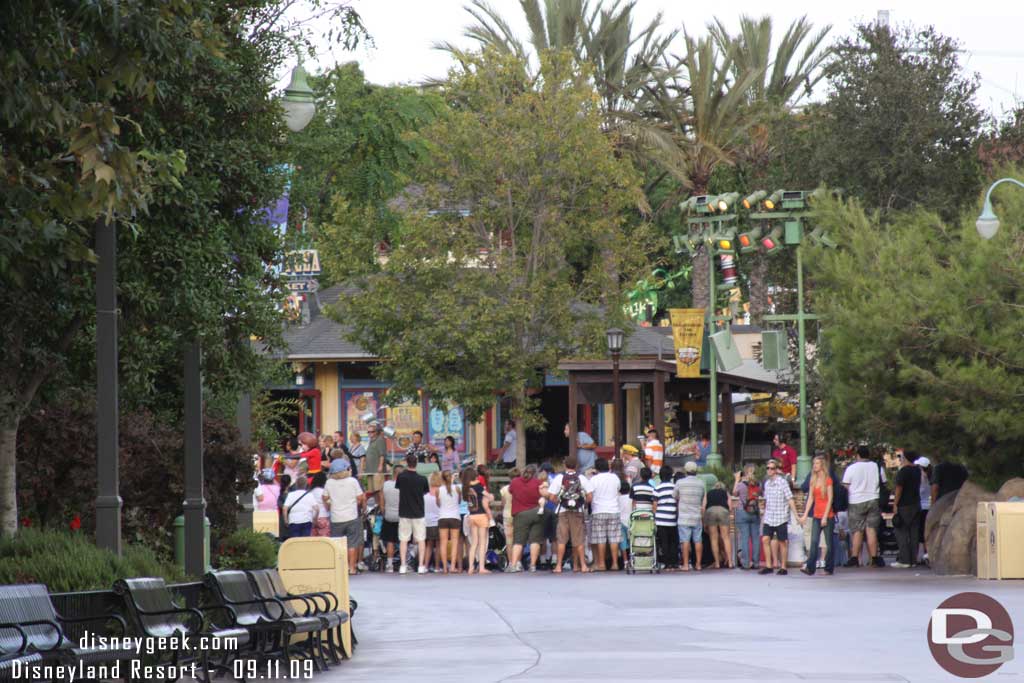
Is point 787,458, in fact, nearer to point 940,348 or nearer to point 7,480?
point 940,348

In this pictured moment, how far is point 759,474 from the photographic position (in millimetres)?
30062

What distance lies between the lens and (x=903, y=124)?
3581 cm

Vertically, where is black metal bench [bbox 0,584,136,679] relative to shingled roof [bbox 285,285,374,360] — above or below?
below

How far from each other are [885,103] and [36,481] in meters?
23.3

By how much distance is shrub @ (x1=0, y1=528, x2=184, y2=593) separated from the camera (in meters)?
12.1

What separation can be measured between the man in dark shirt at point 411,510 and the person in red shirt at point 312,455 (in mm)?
3639

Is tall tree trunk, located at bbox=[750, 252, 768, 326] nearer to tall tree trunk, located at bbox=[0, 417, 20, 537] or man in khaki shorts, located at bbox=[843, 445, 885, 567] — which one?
man in khaki shorts, located at bbox=[843, 445, 885, 567]

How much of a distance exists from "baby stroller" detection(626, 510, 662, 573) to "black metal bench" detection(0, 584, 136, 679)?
1473 centimetres

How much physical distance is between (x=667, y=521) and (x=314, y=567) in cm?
1143

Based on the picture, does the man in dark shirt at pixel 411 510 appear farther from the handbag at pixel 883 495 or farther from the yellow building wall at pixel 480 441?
the yellow building wall at pixel 480 441

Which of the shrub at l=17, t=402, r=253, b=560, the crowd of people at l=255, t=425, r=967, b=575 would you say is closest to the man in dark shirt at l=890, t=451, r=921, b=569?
the crowd of people at l=255, t=425, r=967, b=575

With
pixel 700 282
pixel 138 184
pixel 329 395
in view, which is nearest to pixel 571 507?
pixel 138 184

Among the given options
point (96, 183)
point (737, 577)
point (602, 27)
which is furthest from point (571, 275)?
point (96, 183)

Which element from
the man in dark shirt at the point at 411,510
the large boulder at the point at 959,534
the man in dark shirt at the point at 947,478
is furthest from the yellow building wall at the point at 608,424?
the large boulder at the point at 959,534
